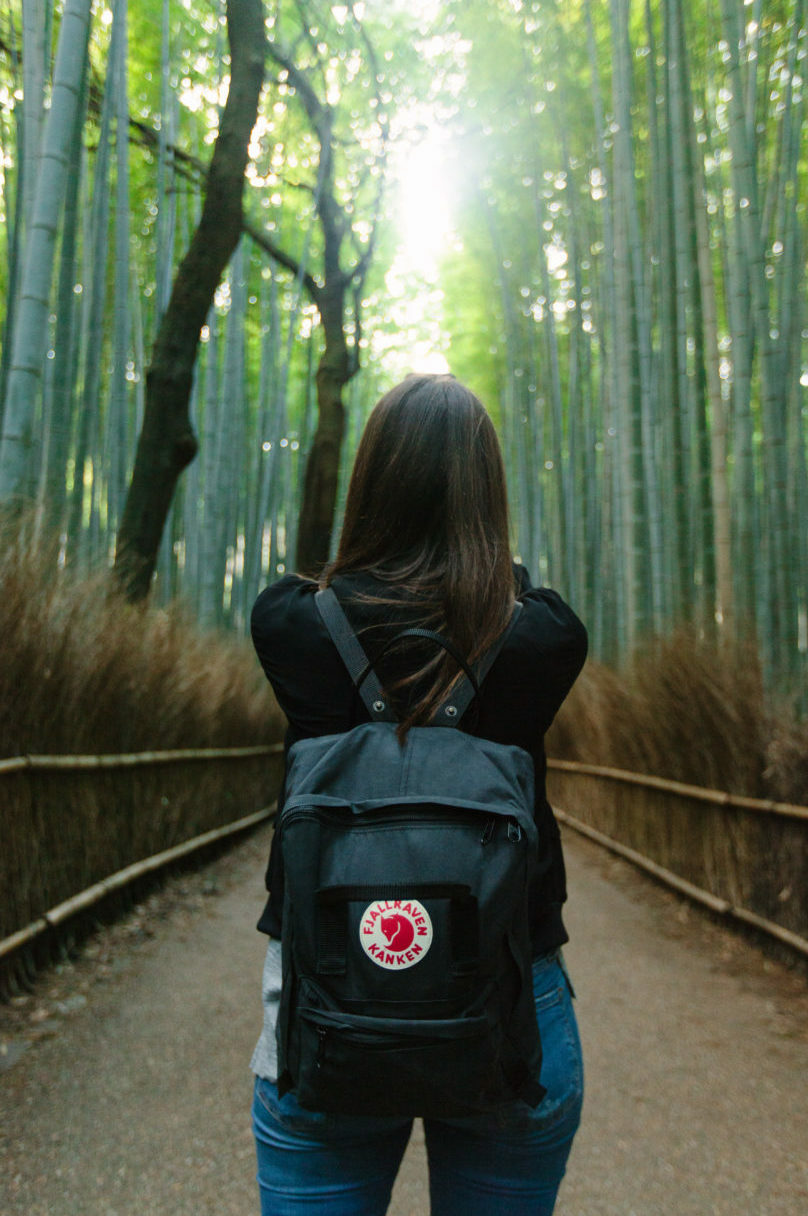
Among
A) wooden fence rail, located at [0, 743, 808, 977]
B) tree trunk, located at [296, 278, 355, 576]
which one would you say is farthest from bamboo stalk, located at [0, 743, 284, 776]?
tree trunk, located at [296, 278, 355, 576]

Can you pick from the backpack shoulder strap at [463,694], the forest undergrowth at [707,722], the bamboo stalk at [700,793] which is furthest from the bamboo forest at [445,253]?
the backpack shoulder strap at [463,694]

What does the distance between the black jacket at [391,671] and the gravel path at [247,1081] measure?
1.17 m

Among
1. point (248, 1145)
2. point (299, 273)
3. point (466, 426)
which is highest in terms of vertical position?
point (299, 273)

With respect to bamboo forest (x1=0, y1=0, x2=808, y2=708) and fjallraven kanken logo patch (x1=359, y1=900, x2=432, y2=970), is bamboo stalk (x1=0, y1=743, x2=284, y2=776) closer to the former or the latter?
bamboo forest (x1=0, y1=0, x2=808, y2=708)

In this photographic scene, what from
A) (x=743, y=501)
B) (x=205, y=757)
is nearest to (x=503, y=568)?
(x=743, y=501)

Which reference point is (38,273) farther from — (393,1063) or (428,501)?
(393,1063)

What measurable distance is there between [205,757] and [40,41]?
2.87 m

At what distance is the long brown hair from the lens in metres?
0.95

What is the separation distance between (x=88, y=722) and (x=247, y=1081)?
1336mm

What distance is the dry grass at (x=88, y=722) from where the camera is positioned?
2775mm

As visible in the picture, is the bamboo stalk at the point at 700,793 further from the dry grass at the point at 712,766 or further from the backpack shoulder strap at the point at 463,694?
the backpack shoulder strap at the point at 463,694

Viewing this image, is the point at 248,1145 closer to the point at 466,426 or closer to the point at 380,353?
the point at 466,426

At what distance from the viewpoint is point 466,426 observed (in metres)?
0.98

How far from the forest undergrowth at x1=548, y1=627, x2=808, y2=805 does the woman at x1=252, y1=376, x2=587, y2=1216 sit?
8.05ft
